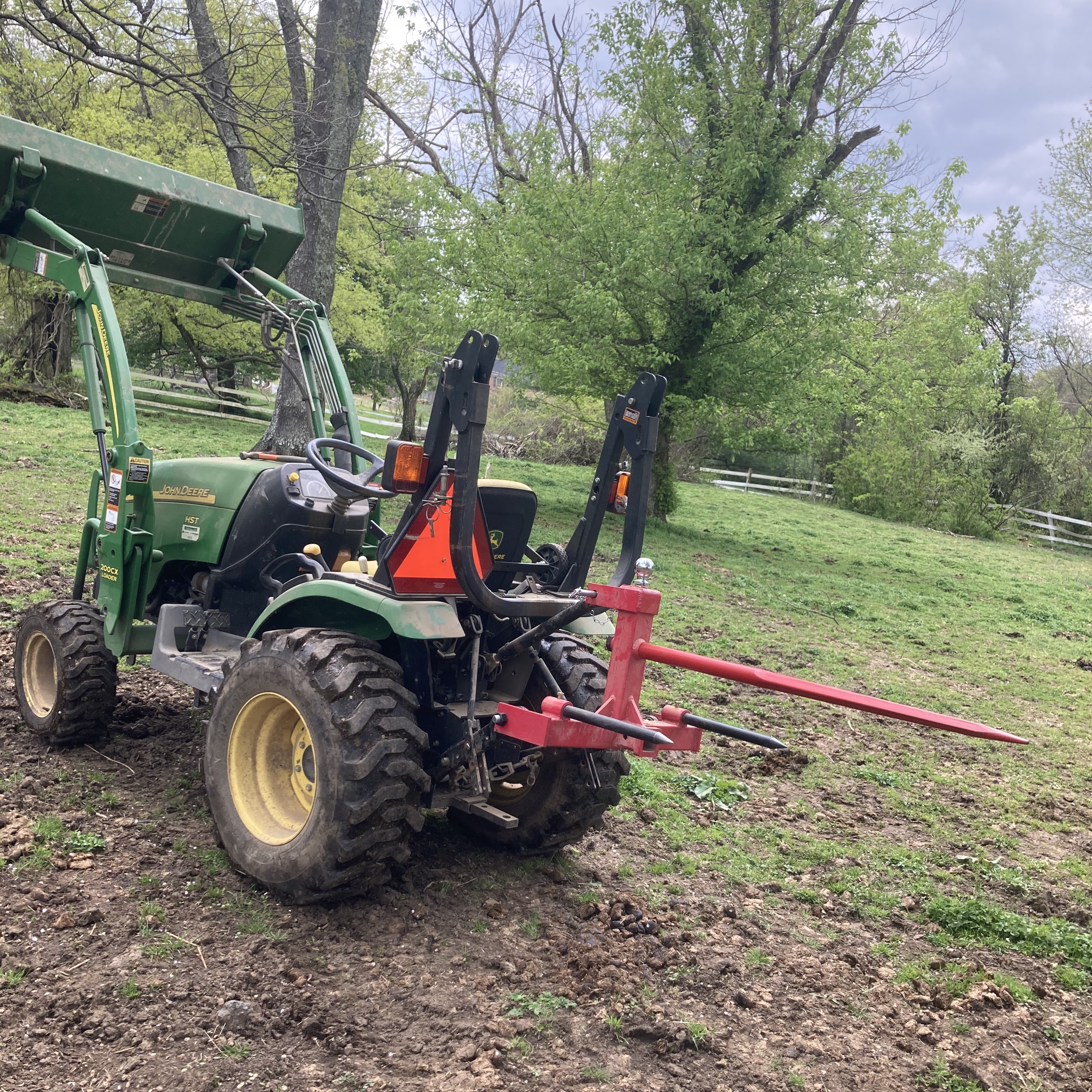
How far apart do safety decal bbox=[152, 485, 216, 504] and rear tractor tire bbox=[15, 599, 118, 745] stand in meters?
0.69

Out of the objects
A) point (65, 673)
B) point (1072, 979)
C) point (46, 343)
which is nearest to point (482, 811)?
point (65, 673)

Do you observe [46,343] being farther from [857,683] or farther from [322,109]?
[857,683]

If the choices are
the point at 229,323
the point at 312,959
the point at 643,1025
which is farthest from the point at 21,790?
the point at 229,323

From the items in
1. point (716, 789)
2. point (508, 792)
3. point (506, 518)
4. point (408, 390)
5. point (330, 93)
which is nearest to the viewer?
point (506, 518)

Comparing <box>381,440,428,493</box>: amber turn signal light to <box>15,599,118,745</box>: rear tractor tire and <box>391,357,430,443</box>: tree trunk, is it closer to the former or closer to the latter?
<box>15,599,118,745</box>: rear tractor tire

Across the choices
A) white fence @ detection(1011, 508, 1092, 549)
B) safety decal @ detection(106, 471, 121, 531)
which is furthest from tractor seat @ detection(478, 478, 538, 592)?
white fence @ detection(1011, 508, 1092, 549)

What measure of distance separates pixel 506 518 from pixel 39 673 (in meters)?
2.85

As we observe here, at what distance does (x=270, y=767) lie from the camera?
401 centimetres

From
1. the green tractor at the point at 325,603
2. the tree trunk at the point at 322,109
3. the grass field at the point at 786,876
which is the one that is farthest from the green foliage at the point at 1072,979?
the tree trunk at the point at 322,109

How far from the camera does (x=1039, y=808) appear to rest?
20.1 feet

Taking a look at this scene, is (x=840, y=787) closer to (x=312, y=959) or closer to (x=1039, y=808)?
(x=1039, y=808)

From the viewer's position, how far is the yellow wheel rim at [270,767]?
389 cm

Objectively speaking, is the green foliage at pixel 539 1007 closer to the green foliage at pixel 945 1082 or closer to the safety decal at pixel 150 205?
the green foliage at pixel 945 1082

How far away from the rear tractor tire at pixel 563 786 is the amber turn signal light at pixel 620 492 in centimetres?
72
